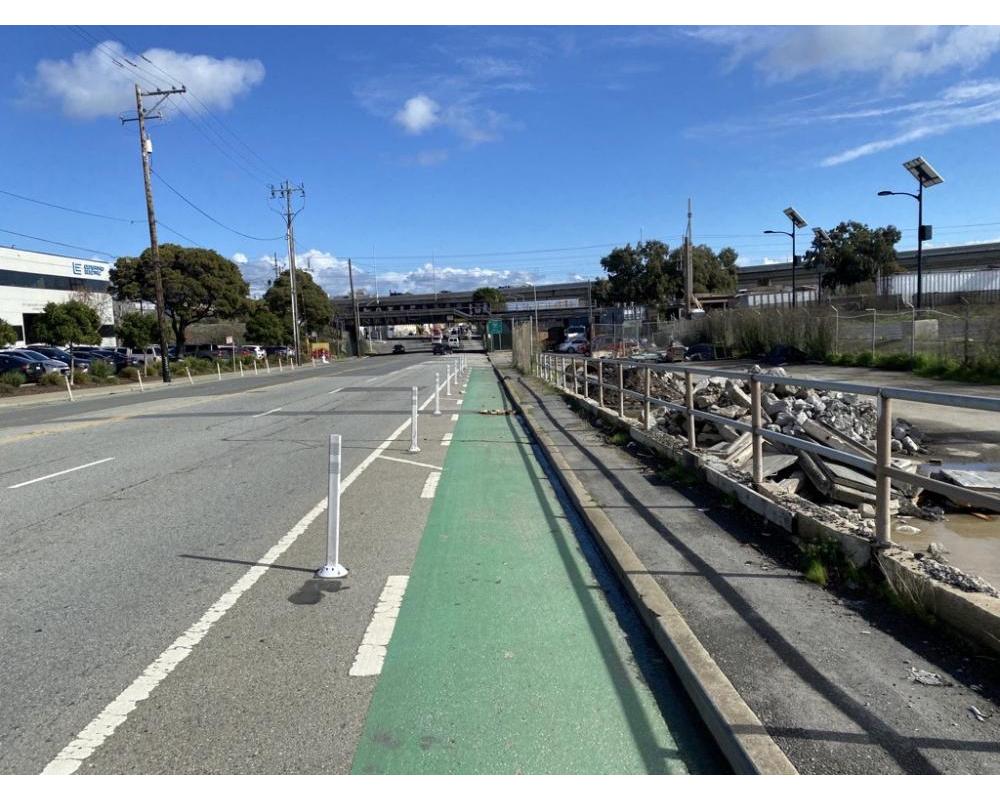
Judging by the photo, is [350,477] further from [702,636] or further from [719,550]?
[702,636]

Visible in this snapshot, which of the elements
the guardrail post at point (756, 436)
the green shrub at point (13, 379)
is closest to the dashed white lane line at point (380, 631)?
the guardrail post at point (756, 436)

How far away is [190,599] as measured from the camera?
212 inches

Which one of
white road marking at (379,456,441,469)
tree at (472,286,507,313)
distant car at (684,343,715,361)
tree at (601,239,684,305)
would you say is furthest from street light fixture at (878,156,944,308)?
tree at (472,286,507,313)

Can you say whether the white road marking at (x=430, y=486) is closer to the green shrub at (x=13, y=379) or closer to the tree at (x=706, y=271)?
the green shrub at (x=13, y=379)

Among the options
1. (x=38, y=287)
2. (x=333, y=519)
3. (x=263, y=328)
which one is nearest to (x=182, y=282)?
(x=263, y=328)

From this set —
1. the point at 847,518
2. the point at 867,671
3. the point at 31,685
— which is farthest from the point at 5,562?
the point at 847,518

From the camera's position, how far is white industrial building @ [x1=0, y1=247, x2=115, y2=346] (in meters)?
75.3

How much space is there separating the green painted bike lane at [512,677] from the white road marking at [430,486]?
5.83ft

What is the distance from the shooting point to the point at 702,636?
4355 mm

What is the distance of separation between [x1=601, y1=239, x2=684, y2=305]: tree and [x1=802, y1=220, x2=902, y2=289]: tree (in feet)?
55.5

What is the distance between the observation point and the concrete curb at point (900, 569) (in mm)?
4066

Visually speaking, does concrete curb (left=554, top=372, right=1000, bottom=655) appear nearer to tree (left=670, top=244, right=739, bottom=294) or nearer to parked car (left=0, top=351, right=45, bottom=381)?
parked car (left=0, top=351, right=45, bottom=381)
